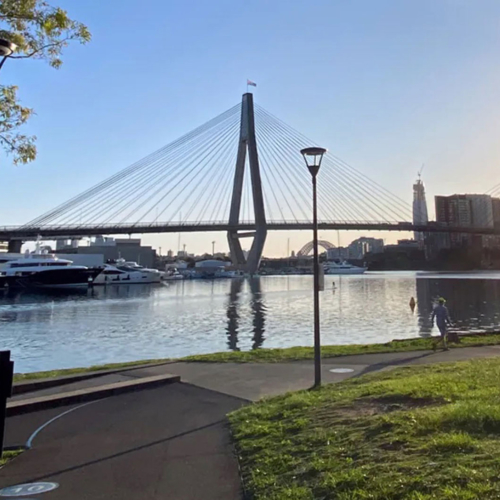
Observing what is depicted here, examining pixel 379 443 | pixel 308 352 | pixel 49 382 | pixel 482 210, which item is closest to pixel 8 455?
pixel 379 443

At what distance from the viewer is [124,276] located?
9269 centimetres

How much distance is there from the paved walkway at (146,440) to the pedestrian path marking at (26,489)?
0.31 ft

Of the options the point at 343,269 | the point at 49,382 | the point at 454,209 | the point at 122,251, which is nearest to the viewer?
the point at 49,382

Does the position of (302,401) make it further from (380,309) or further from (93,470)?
(380,309)

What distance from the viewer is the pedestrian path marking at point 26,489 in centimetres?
450

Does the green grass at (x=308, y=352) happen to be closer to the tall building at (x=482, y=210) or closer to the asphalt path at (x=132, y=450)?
the asphalt path at (x=132, y=450)

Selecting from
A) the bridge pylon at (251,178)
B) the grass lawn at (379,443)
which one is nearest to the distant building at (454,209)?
the bridge pylon at (251,178)

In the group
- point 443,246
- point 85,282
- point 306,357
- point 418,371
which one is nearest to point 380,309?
point 306,357

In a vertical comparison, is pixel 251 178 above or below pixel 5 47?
above

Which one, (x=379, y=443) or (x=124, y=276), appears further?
(x=124, y=276)

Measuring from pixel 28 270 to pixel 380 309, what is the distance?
54861 mm

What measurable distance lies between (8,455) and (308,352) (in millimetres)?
9132

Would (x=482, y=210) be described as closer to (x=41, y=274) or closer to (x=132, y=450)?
(x=41, y=274)

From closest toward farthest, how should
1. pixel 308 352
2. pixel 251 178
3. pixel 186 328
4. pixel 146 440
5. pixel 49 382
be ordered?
1. pixel 146 440
2. pixel 49 382
3. pixel 308 352
4. pixel 186 328
5. pixel 251 178
